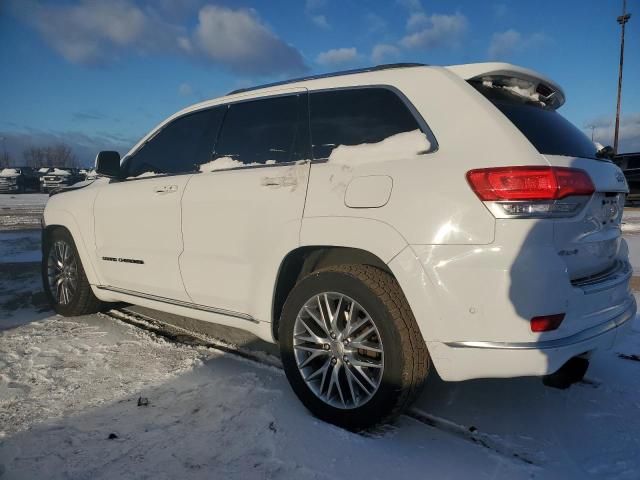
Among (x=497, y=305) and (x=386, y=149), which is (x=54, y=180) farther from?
(x=497, y=305)

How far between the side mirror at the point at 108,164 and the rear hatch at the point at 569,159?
2897 mm

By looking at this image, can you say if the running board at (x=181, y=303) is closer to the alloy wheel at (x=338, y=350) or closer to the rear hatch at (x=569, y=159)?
the alloy wheel at (x=338, y=350)

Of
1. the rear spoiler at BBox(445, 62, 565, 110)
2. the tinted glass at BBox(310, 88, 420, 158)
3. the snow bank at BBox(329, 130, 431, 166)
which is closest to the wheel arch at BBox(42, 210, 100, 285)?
the tinted glass at BBox(310, 88, 420, 158)

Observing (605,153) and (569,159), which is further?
(605,153)

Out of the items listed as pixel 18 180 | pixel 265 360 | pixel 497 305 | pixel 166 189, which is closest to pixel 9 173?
pixel 18 180

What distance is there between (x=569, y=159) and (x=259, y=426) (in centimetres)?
208

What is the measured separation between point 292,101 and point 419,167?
44.9 inches

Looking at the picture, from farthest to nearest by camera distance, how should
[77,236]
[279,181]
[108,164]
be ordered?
[77,236]
[108,164]
[279,181]

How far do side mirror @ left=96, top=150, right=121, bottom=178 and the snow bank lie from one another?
2.22m

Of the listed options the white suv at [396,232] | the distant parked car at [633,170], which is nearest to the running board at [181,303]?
the white suv at [396,232]

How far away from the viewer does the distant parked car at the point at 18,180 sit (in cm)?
2833

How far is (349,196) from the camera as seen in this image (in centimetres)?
245

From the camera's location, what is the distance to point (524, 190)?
206 centimetres

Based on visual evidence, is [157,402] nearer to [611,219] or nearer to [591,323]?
[591,323]
